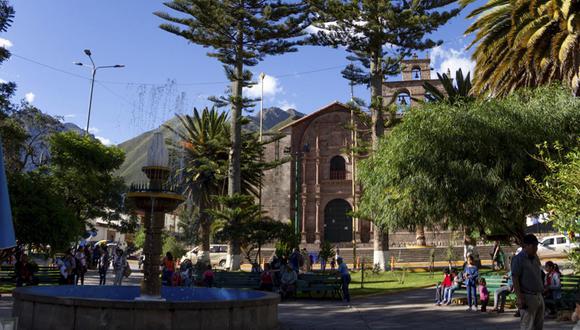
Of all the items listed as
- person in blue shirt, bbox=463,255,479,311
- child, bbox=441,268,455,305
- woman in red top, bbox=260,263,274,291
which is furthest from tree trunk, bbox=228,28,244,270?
person in blue shirt, bbox=463,255,479,311

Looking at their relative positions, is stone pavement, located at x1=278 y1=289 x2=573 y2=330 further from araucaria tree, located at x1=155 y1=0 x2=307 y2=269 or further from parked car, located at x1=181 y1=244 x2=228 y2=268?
parked car, located at x1=181 y1=244 x2=228 y2=268

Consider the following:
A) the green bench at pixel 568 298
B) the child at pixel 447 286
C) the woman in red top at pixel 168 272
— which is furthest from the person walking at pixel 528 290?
the woman in red top at pixel 168 272

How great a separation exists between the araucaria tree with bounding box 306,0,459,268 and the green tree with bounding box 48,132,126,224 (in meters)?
12.1

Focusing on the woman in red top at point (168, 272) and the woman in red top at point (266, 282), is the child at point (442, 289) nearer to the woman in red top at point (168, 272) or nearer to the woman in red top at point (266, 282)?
the woman in red top at point (266, 282)

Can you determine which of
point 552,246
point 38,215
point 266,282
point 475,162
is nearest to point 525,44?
point 475,162

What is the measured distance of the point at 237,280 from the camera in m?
15.4

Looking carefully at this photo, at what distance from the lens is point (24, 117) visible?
30.2 m

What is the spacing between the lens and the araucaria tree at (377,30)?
22.3 meters

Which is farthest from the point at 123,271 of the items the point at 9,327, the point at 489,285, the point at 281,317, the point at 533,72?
the point at 533,72

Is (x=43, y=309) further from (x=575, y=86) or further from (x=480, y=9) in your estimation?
(x=480, y=9)

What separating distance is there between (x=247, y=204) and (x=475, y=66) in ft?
35.2

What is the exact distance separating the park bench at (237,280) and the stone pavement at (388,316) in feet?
5.09

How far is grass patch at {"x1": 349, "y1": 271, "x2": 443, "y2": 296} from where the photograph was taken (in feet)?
54.2

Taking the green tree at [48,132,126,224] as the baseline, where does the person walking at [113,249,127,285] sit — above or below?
below
